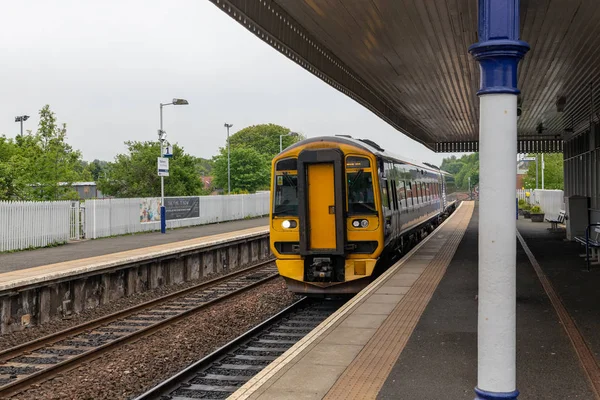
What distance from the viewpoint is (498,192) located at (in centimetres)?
367

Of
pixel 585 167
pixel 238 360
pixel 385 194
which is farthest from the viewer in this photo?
pixel 585 167

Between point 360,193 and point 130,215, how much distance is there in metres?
17.2

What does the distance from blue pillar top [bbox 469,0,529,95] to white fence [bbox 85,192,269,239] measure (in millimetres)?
21754

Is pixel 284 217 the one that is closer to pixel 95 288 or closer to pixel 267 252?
pixel 95 288

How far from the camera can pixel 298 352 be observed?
6969 mm

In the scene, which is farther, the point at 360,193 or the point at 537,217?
the point at 537,217

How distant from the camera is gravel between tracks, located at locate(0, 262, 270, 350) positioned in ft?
37.3

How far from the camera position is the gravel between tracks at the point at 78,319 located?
447 inches

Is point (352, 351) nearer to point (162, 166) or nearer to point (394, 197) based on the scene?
point (394, 197)

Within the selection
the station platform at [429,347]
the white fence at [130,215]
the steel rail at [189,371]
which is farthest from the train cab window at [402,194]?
the white fence at [130,215]

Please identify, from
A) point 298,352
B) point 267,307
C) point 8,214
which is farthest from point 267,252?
point 298,352

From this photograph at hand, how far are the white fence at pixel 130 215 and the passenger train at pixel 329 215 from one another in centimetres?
1366

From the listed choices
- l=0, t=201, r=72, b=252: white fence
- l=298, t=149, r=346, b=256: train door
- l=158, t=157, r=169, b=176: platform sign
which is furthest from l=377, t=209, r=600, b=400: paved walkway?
l=158, t=157, r=169, b=176: platform sign

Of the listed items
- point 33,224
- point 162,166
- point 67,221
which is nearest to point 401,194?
point 33,224
